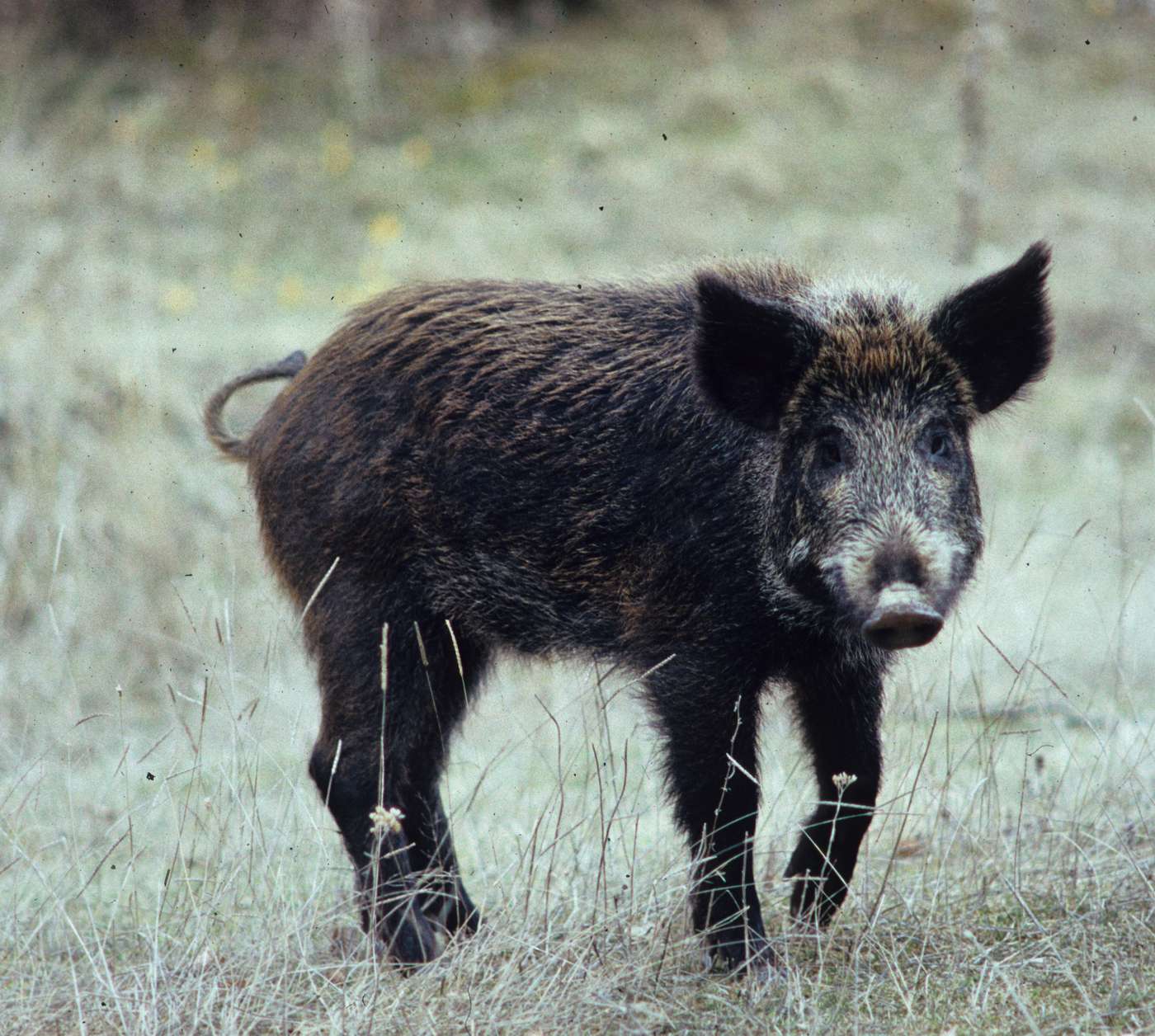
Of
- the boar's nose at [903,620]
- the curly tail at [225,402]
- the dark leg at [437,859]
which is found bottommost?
the dark leg at [437,859]

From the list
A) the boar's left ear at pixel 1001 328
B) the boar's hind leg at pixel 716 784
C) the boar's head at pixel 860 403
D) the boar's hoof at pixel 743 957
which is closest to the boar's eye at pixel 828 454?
the boar's head at pixel 860 403

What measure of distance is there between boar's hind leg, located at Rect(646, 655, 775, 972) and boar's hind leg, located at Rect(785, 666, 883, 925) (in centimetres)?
20

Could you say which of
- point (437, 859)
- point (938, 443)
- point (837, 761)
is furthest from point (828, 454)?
point (437, 859)

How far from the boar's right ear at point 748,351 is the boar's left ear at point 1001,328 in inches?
15.1

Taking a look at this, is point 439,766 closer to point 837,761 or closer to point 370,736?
point 370,736

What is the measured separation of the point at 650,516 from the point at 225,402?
1.65 meters

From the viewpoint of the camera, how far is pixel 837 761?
4230 mm

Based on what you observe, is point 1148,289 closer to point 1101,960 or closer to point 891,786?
point 891,786

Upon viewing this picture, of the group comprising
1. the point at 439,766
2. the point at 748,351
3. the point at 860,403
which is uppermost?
the point at 748,351

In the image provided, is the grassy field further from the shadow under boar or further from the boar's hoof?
the shadow under boar

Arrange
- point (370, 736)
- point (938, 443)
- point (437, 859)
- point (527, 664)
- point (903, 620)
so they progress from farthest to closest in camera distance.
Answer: point (527, 664) → point (437, 859) → point (370, 736) → point (938, 443) → point (903, 620)

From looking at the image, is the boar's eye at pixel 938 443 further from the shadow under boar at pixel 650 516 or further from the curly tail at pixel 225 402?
the curly tail at pixel 225 402

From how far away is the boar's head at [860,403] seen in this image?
3758 millimetres

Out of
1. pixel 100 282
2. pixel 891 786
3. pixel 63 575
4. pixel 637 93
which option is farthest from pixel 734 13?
pixel 891 786
